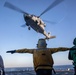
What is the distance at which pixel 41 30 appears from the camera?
53969mm

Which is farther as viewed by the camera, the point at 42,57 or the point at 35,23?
the point at 35,23

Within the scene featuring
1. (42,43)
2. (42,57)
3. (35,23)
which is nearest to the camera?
(42,57)

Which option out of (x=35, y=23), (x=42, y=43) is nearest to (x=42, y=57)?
(x=42, y=43)

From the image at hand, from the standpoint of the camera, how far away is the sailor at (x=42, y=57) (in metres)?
Answer: 8.30

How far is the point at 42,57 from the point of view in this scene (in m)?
8.41

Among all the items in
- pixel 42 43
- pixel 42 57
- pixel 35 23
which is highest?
pixel 35 23

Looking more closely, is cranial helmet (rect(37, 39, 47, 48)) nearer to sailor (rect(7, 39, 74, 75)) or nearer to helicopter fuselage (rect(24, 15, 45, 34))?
sailor (rect(7, 39, 74, 75))

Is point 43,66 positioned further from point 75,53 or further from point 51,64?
point 75,53

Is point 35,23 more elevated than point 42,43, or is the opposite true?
point 35,23

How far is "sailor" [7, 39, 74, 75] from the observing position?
8.30 meters

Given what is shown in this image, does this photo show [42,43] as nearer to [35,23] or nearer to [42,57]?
[42,57]

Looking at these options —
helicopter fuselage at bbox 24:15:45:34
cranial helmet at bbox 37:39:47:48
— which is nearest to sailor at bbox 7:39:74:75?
cranial helmet at bbox 37:39:47:48

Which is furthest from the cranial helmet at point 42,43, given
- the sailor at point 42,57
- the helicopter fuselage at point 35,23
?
the helicopter fuselage at point 35,23

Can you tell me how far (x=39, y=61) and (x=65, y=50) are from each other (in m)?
1.00
